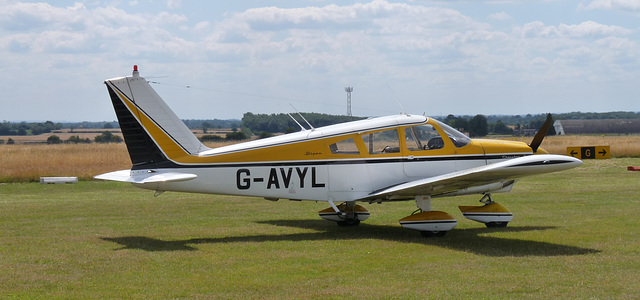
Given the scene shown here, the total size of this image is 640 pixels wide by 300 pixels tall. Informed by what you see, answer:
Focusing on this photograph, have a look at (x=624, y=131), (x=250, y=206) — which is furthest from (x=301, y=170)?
(x=624, y=131)

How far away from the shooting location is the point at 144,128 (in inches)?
460

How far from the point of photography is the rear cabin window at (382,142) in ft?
38.9

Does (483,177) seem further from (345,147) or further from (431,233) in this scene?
(345,147)

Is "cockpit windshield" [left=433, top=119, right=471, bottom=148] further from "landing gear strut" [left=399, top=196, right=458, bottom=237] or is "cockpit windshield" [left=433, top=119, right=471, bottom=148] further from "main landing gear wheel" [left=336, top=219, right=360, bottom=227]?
"main landing gear wheel" [left=336, top=219, right=360, bottom=227]

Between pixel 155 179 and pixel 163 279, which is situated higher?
pixel 155 179

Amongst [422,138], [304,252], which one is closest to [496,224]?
[422,138]

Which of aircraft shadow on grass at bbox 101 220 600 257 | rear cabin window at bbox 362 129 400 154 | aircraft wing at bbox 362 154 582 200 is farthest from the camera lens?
rear cabin window at bbox 362 129 400 154

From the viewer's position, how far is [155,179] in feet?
35.9

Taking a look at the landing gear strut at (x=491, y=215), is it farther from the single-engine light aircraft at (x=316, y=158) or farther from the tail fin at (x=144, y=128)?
the tail fin at (x=144, y=128)

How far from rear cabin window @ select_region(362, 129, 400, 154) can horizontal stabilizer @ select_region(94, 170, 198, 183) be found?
9.58ft

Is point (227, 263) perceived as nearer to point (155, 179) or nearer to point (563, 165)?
point (155, 179)

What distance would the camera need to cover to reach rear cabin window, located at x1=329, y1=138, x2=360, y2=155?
1189 cm

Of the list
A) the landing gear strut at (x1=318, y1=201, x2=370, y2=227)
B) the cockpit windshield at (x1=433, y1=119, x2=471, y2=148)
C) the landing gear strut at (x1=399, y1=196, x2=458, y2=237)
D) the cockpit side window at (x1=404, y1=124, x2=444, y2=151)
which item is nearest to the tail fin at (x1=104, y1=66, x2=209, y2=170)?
the landing gear strut at (x1=318, y1=201, x2=370, y2=227)

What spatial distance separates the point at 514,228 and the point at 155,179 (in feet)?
20.6
